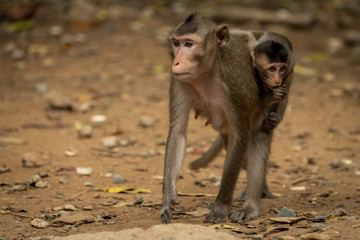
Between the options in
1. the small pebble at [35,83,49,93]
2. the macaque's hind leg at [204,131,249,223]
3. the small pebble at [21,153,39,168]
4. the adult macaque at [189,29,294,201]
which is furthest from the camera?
the small pebble at [35,83,49,93]

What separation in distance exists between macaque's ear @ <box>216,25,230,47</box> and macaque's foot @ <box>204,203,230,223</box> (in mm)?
1489

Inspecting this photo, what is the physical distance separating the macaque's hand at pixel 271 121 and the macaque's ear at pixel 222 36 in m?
0.98

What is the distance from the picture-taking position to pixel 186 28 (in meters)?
5.16

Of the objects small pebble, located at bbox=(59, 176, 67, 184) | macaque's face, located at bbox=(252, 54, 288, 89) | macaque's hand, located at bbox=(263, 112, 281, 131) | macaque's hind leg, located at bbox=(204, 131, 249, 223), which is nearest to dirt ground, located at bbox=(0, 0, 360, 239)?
small pebble, located at bbox=(59, 176, 67, 184)

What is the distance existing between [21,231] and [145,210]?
1229mm

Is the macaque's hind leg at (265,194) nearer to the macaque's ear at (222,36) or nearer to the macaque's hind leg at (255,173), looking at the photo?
the macaque's hind leg at (255,173)

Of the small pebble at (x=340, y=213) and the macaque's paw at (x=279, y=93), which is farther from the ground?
the macaque's paw at (x=279, y=93)

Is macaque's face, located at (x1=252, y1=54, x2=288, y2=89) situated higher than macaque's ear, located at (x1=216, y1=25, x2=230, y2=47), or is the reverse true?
macaque's ear, located at (x1=216, y1=25, x2=230, y2=47)

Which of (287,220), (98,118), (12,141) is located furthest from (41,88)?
(287,220)

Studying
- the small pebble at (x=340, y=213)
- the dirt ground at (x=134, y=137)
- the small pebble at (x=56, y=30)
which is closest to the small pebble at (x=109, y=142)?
the dirt ground at (x=134, y=137)

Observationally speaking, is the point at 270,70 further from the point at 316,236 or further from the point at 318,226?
the point at 316,236

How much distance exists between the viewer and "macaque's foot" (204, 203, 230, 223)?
5.32 m

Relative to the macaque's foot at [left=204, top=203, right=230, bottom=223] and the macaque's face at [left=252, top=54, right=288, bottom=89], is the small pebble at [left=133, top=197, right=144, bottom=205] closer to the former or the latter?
the macaque's foot at [left=204, top=203, right=230, bottom=223]

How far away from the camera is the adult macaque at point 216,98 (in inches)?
204
